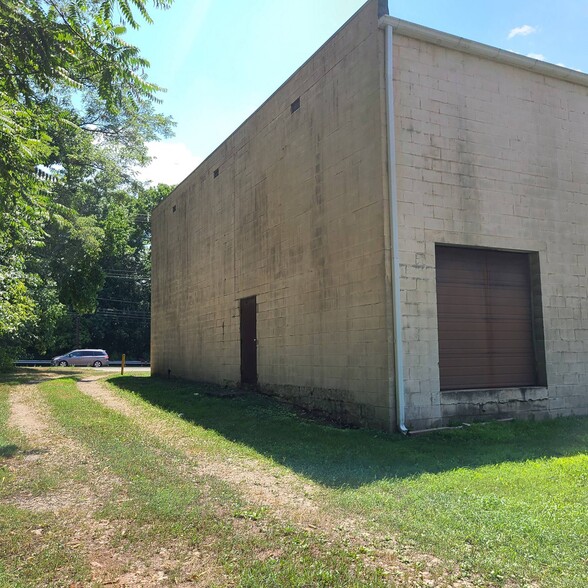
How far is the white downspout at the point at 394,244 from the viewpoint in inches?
358

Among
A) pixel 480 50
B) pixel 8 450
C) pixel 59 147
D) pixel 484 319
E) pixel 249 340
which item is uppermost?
pixel 59 147

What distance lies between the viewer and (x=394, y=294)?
9289 mm

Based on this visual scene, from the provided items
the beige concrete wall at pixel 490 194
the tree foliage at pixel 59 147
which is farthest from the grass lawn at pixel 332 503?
the tree foliage at pixel 59 147

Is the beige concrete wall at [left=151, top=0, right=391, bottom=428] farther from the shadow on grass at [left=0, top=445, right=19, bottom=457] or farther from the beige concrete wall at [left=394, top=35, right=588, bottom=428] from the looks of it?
the shadow on grass at [left=0, top=445, right=19, bottom=457]

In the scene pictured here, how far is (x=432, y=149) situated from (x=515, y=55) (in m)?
3.05

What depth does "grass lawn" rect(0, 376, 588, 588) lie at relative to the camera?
13.1ft

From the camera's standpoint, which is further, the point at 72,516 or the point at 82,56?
the point at 82,56

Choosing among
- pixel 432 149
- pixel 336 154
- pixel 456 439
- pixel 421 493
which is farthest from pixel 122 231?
pixel 421 493

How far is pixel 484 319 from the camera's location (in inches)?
412

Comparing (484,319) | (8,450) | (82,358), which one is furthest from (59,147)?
(82,358)

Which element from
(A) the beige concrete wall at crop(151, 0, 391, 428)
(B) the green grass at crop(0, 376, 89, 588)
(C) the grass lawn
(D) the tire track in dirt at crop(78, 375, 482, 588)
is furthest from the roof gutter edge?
(B) the green grass at crop(0, 376, 89, 588)

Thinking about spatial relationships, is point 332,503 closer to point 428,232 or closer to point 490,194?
point 428,232

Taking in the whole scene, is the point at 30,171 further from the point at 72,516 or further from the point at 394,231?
the point at 394,231

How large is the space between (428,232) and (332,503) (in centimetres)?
582
